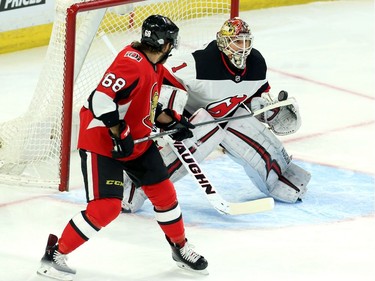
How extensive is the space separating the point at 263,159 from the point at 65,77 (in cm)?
89

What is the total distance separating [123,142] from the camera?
3900 millimetres

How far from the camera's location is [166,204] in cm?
411

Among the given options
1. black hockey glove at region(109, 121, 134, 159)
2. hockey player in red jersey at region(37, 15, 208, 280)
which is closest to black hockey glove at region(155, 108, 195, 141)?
hockey player in red jersey at region(37, 15, 208, 280)

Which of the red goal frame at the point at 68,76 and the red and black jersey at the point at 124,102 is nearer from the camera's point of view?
the red and black jersey at the point at 124,102

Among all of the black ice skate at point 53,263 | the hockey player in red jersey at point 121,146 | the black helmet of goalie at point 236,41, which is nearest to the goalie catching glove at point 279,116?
the black helmet of goalie at point 236,41

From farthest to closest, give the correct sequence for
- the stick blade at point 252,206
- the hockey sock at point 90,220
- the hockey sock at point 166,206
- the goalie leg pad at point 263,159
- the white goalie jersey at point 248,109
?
the goalie leg pad at point 263,159, the white goalie jersey at point 248,109, the stick blade at point 252,206, the hockey sock at point 166,206, the hockey sock at point 90,220

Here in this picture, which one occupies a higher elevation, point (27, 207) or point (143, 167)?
point (143, 167)

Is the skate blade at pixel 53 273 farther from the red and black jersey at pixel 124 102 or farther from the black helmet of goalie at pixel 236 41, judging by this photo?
the black helmet of goalie at pixel 236 41

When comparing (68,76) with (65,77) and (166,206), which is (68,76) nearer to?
(65,77)

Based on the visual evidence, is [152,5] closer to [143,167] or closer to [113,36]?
[113,36]

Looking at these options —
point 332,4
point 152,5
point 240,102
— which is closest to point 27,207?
point 240,102

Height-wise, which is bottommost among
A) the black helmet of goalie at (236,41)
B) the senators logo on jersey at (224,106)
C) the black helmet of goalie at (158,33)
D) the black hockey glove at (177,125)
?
the senators logo on jersey at (224,106)

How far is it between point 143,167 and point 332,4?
450cm

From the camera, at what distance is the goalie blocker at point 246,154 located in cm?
476
